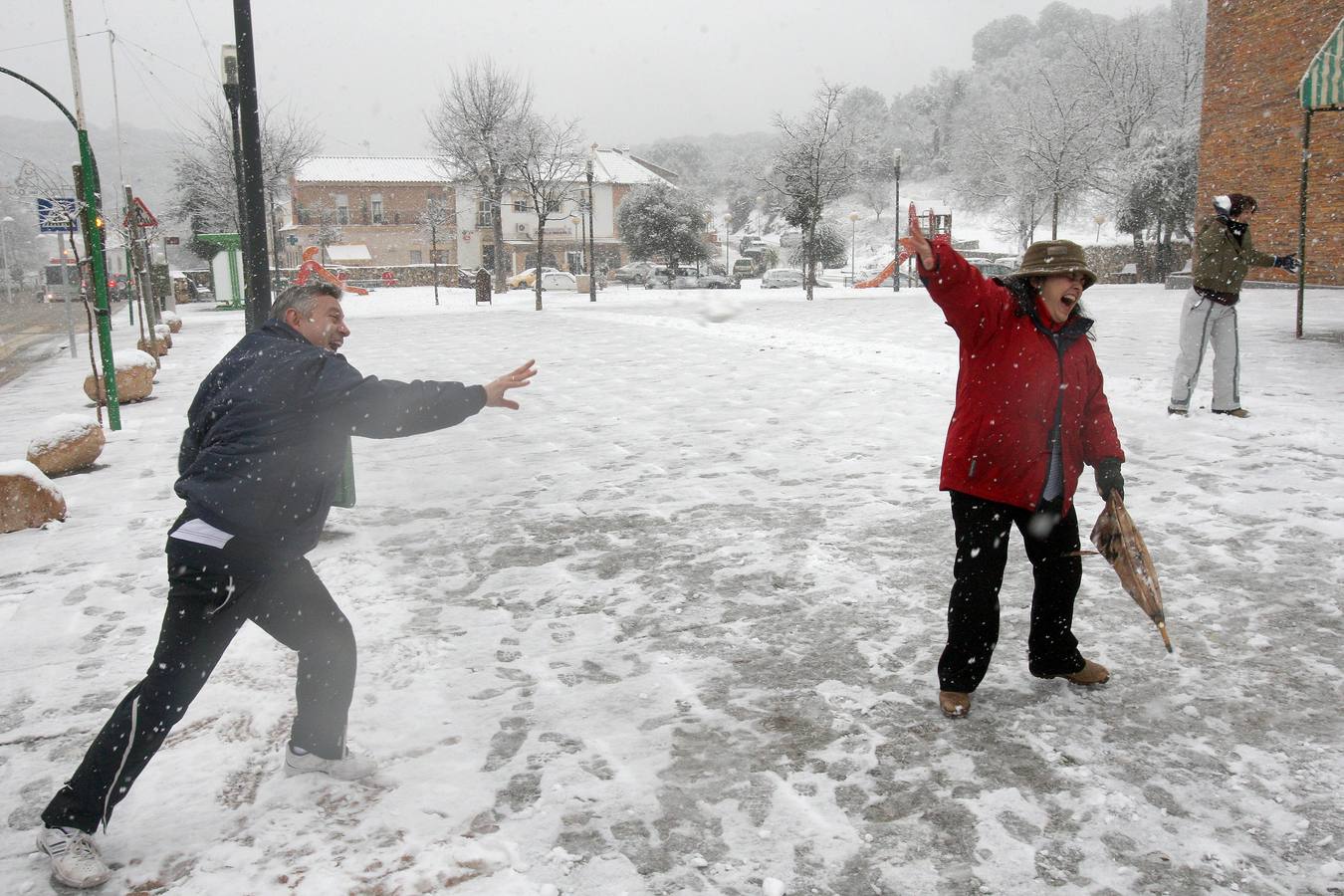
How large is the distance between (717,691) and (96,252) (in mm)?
8353

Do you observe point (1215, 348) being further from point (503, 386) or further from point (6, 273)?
point (6, 273)

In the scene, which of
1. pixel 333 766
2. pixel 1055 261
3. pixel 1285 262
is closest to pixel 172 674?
pixel 333 766

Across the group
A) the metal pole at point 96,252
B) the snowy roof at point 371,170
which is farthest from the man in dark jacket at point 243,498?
→ the snowy roof at point 371,170

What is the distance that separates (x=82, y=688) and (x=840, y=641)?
10.7 ft

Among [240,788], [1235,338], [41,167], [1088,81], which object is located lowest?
[240,788]

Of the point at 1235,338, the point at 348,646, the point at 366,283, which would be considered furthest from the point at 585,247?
the point at 348,646

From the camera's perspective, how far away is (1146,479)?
6820 mm

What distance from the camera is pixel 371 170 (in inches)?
2881

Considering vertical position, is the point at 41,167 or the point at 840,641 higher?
the point at 41,167

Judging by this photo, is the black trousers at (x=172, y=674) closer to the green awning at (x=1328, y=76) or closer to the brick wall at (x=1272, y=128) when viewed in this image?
the green awning at (x=1328, y=76)

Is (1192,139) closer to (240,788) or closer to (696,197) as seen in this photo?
(696,197)

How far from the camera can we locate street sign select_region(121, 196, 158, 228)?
578 inches

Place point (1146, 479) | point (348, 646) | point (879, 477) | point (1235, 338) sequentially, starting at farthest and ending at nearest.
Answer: point (1235, 338), point (879, 477), point (1146, 479), point (348, 646)

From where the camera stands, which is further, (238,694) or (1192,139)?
(1192,139)
